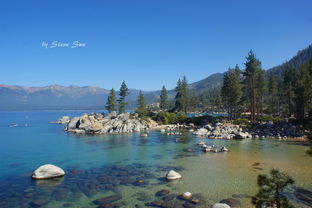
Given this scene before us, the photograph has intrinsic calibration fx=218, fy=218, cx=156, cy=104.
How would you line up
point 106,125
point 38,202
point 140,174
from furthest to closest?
1. point 106,125
2. point 140,174
3. point 38,202

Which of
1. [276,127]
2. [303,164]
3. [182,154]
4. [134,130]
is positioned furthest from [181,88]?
[303,164]

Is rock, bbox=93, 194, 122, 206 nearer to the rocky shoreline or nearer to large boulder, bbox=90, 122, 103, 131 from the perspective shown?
the rocky shoreline

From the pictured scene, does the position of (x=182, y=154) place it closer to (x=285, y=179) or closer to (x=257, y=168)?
(x=257, y=168)

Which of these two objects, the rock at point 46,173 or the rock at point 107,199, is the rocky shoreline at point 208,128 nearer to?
the rock at point 107,199

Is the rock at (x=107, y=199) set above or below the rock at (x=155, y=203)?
below

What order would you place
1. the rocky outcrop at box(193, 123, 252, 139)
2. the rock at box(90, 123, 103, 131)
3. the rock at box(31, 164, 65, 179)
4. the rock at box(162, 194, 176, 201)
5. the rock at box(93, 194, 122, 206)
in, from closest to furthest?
the rock at box(93, 194, 122, 206), the rock at box(162, 194, 176, 201), the rock at box(31, 164, 65, 179), the rocky outcrop at box(193, 123, 252, 139), the rock at box(90, 123, 103, 131)

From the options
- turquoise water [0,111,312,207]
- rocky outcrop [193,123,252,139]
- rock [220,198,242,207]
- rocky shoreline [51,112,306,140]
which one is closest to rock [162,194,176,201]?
turquoise water [0,111,312,207]

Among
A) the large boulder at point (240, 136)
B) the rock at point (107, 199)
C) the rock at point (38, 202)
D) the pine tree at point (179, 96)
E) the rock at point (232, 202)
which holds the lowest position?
the rock at point (38, 202)

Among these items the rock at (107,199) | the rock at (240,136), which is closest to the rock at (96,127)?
the rock at (240,136)

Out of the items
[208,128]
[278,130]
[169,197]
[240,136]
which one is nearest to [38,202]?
[169,197]

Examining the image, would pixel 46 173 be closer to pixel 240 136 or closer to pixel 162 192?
pixel 162 192

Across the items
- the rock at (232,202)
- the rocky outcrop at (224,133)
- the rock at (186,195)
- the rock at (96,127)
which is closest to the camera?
the rock at (232,202)

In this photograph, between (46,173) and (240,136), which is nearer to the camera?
(46,173)

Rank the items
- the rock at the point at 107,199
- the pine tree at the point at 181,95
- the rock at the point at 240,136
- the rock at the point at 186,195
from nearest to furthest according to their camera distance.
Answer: the rock at the point at 107,199, the rock at the point at 186,195, the rock at the point at 240,136, the pine tree at the point at 181,95
